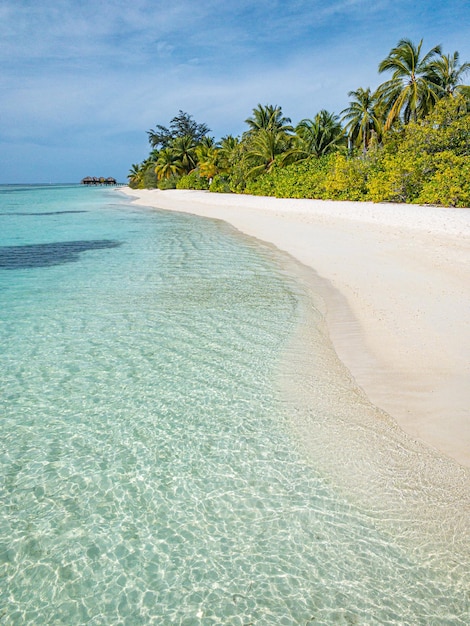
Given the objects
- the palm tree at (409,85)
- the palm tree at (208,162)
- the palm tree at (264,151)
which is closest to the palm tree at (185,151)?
the palm tree at (208,162)

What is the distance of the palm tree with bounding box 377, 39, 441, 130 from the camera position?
1235 inches

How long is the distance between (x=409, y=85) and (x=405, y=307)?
3228 cm

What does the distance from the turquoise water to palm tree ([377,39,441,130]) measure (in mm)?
32310

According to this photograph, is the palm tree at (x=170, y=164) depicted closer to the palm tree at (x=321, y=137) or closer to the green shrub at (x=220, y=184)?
the green shrub at (x=220, y=184)

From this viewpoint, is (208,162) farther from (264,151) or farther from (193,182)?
(264,151)

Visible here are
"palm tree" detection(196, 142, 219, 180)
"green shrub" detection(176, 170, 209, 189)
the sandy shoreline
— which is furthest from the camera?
"green shrub" detection(176, 170, 209, 189)

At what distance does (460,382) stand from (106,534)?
12.5ft

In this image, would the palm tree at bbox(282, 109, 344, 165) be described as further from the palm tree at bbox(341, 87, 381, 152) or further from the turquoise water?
the turquoise water

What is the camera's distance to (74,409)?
4.42 metres

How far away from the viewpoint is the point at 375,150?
2356 cm

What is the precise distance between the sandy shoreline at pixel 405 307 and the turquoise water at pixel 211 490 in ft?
1.23

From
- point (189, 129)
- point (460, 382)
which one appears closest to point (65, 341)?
point (460, 382)

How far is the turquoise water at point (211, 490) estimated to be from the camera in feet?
7.88

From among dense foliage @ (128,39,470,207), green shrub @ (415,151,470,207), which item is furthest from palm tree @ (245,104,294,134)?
green shrub @ (415,151,470,207)
